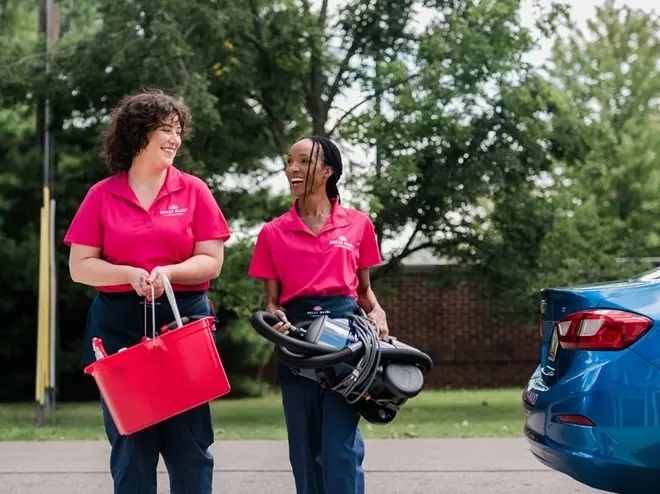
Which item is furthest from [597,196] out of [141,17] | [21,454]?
[21,454]

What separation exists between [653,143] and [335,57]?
16904 millimetres

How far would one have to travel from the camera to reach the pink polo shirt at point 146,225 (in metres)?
4.64

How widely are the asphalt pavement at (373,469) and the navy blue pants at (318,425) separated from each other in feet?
7.19

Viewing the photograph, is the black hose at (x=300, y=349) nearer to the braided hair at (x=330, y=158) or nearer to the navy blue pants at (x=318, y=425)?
the navy blue pants at (x=318, y=425)

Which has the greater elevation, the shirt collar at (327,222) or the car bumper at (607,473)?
the shirt collar at (327,222)

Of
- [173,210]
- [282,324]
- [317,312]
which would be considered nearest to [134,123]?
[173,210]

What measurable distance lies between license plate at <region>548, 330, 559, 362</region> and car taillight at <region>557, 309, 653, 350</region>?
122mm

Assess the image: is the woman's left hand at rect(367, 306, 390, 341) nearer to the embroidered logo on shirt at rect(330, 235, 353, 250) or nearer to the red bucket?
the embroidered logo on shirt at rect(330, 235, 353, 250)

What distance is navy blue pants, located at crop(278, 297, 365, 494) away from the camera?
4.97 m

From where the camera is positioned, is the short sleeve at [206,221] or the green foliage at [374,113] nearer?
the short sleeve at [206,221]

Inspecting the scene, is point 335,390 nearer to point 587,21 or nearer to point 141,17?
point 141,17

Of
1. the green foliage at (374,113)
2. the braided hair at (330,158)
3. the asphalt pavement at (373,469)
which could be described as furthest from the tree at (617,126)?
the braided hair at (330,158)

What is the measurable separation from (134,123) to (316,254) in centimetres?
98

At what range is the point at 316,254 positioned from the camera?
203 inches
